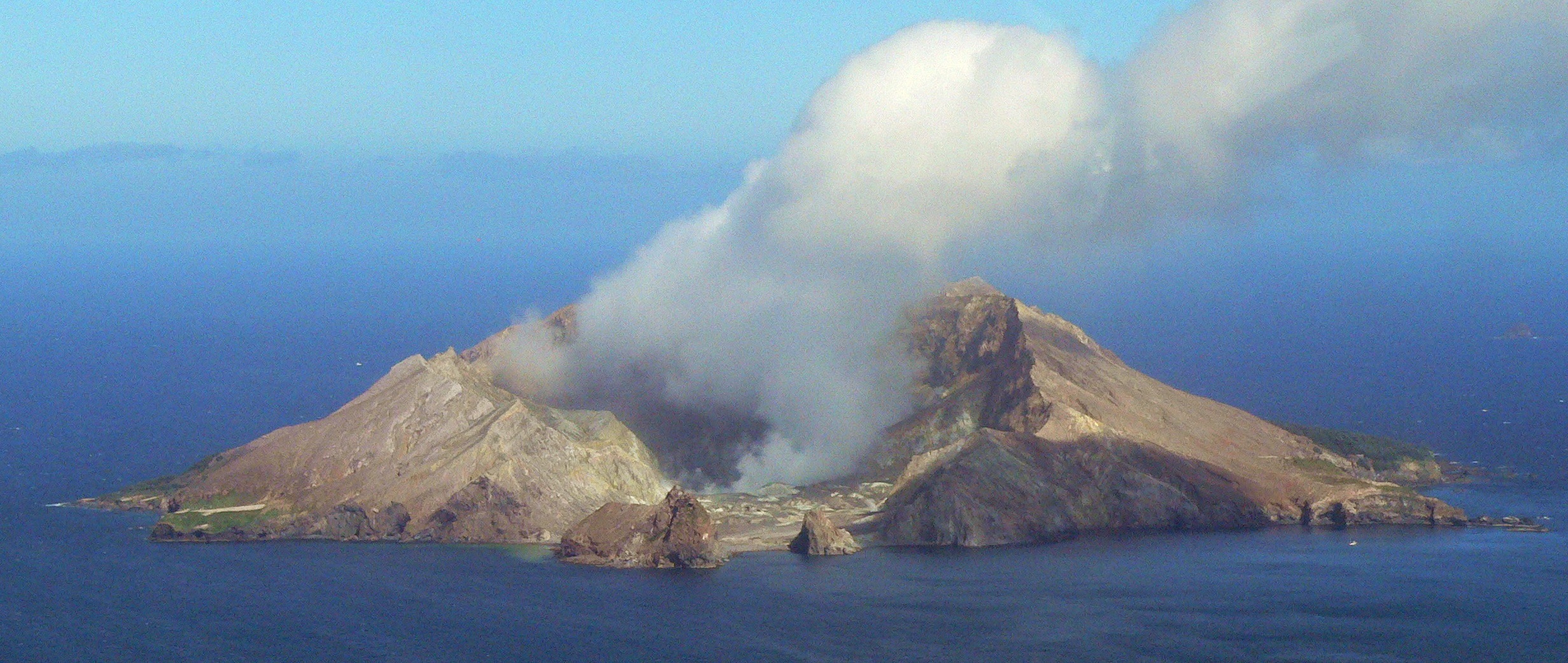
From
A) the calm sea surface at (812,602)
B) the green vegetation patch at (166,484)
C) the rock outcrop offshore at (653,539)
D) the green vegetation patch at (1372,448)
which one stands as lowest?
the calm sea surface at (812,602)

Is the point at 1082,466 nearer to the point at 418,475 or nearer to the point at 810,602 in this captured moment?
the point at 810,602

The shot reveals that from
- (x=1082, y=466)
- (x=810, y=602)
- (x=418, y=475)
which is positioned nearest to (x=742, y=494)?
(x=418, y=475)

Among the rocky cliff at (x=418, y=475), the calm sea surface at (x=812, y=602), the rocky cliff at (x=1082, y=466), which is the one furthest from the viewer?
the rocky cliff at (x=1082, y=466)

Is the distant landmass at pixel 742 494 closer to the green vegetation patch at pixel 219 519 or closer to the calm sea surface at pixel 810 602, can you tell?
the green vegetation patch at pixel 219 519

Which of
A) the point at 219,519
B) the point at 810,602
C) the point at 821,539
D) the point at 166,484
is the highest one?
the point at 166,484

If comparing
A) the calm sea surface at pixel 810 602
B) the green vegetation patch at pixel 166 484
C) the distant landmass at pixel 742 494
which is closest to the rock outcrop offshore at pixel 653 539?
the distant landmass at pixel 742 494

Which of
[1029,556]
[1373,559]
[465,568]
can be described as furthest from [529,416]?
[1373,559]

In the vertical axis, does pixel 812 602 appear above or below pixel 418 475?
below

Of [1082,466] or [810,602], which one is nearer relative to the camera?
[810,602]

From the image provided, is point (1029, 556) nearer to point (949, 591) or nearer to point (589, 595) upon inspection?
point (949, 591)
